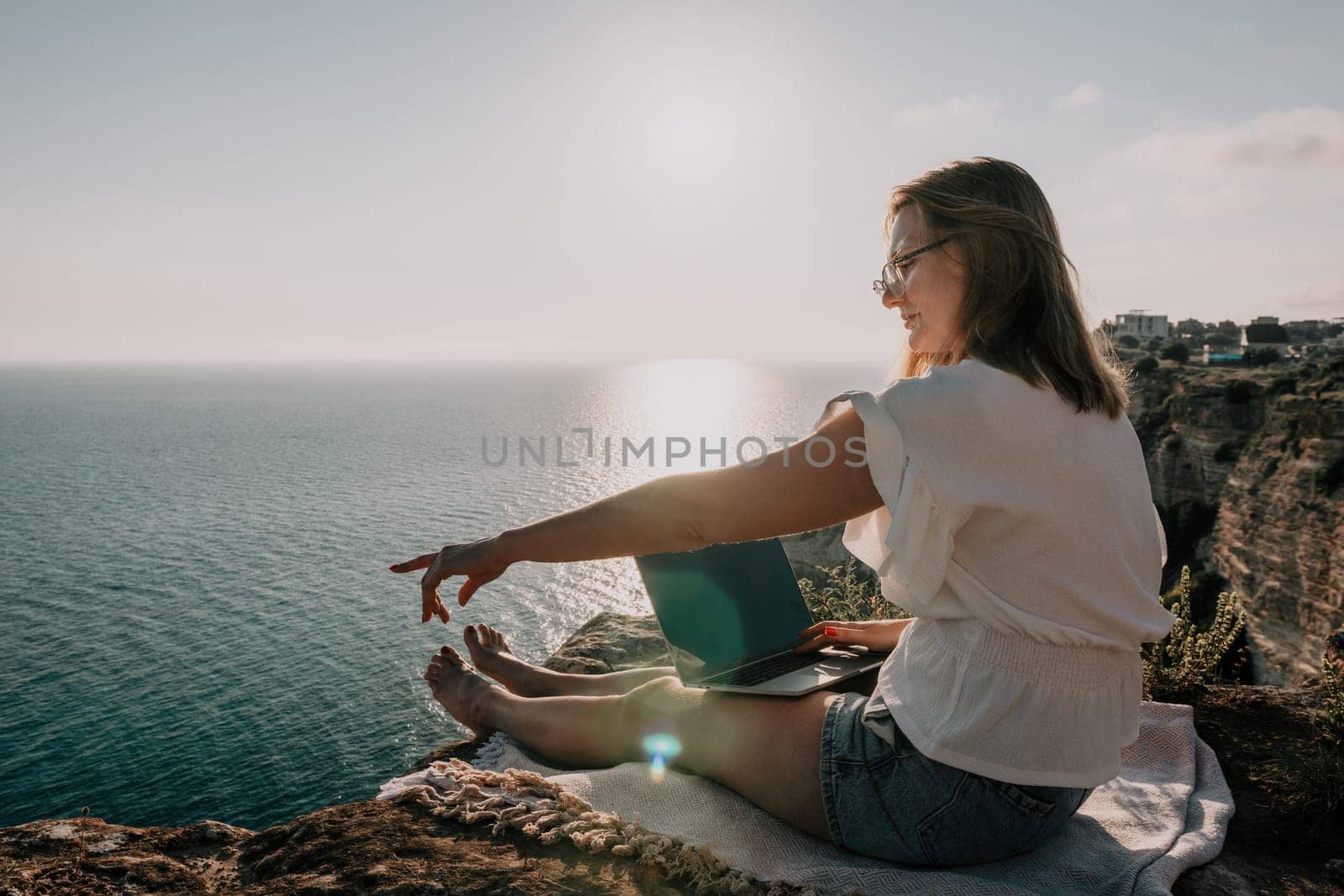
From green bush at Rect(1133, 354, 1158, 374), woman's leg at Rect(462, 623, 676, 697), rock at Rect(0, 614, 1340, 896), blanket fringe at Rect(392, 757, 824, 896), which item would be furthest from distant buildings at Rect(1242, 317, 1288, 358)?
blanket fringe at Rect(392, 757, 824, 896)

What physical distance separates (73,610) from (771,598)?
47.7m

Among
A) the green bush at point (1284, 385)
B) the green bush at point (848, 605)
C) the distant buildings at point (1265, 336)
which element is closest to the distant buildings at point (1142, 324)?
the distant buildings at point (1265, 336)

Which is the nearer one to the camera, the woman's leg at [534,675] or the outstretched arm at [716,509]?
the outstretched arm at [716,509]

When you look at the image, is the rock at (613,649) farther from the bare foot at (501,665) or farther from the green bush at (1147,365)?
the green bush at (1147,365)

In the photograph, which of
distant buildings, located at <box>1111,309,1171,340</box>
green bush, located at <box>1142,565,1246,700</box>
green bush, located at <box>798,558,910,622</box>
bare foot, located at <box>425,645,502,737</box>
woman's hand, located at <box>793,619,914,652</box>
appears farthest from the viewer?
distant buildings, located at <box>1111,309,1171,340</box>

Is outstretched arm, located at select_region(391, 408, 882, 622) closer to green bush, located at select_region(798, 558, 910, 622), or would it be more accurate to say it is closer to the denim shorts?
the denim shorts

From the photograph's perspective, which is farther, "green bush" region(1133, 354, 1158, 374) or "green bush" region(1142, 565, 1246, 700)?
"green bush" region(1133, 354, 1158, 374)

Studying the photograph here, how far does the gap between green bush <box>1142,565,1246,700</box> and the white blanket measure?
3.93 feet

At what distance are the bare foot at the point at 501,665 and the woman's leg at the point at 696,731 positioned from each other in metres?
0.20

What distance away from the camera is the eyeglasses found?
262cm

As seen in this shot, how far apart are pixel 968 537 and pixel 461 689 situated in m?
3.19

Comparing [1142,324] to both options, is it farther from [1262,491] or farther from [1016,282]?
[1016,282]

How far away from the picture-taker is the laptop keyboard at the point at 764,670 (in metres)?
3.53

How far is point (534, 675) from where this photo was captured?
14.9ft
